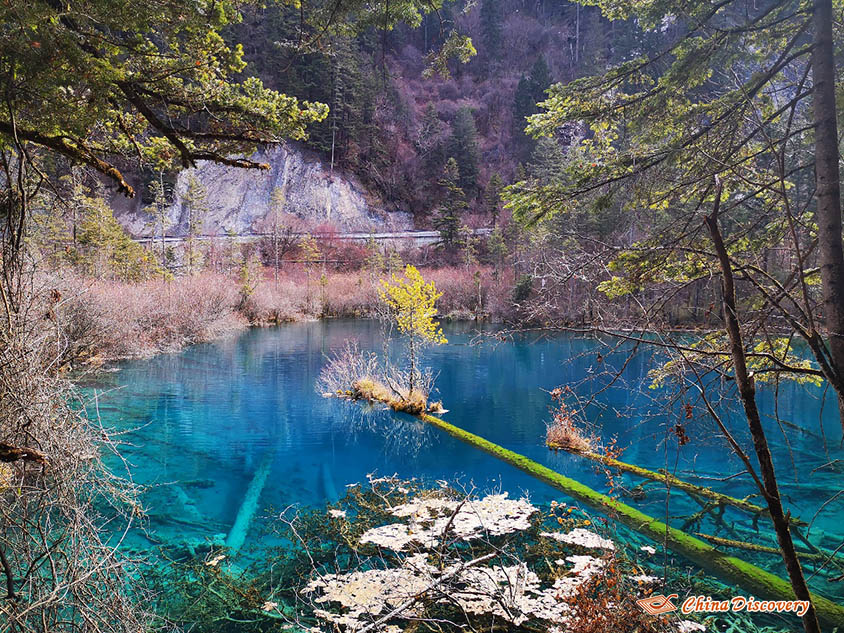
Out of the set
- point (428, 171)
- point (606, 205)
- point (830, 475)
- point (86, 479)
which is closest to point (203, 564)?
point (86, 479)

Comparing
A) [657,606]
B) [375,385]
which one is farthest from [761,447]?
[375,385]

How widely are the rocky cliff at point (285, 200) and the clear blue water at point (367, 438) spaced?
28.6m

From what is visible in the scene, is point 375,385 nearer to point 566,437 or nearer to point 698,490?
point 566,437

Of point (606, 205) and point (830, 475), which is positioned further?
point (830, 475)

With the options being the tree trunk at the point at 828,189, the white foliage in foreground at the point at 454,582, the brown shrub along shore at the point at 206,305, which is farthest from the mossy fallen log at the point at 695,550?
the brown shrub along shore at the point at 206,305

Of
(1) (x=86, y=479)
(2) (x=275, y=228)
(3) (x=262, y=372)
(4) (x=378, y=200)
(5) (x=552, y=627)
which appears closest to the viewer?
(1) (x=86, y=479)

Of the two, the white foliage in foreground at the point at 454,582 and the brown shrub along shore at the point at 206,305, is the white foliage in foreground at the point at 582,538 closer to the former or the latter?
the white foliage in foreground at the point at 454,582

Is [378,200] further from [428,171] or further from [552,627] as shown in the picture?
[552,627]

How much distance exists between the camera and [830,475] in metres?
8.48

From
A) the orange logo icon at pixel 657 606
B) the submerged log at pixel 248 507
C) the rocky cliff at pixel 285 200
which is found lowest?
the submerged log at pixel 248 507

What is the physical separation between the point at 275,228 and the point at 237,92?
38.3m

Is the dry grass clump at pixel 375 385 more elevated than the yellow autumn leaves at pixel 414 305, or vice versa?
the yellow autumn leaves at pixel 414 305

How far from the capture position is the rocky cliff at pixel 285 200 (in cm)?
4341

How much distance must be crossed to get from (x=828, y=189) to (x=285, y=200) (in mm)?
47110
